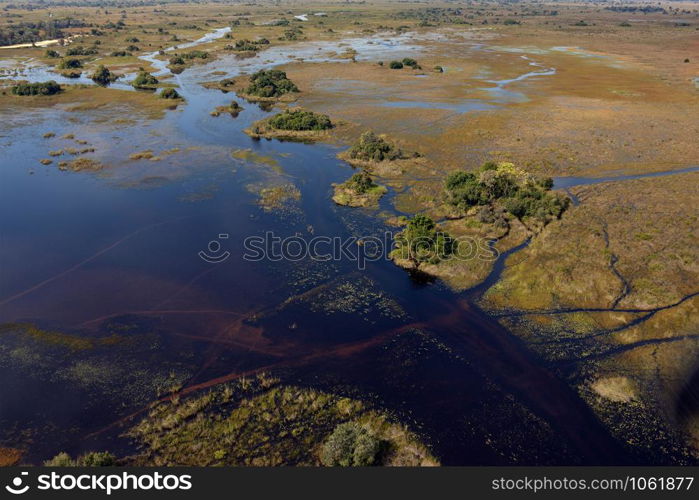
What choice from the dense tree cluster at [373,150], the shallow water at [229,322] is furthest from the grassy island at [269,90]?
the shallow water at [229,322]

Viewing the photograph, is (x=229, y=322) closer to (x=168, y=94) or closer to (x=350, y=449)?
(x=350, y=449)

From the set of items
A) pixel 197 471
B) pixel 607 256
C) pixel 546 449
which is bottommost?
pixel 546 449

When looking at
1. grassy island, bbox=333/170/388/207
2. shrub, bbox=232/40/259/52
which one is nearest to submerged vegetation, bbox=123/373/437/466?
grassy island, bbox=333/170/388/207

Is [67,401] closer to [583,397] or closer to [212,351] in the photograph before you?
[212,351]

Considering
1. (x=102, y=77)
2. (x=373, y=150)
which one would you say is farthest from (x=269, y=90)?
(x=102, y=77)

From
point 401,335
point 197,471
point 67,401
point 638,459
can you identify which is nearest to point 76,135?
point 67,401

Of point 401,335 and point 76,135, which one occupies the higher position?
point 76,135

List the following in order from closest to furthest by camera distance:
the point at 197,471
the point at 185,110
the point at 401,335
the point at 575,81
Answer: the point at 197,471, the point at 401,335, the point at 185,110, the point at 575,81

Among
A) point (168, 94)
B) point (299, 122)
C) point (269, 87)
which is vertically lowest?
point (299, 122)
